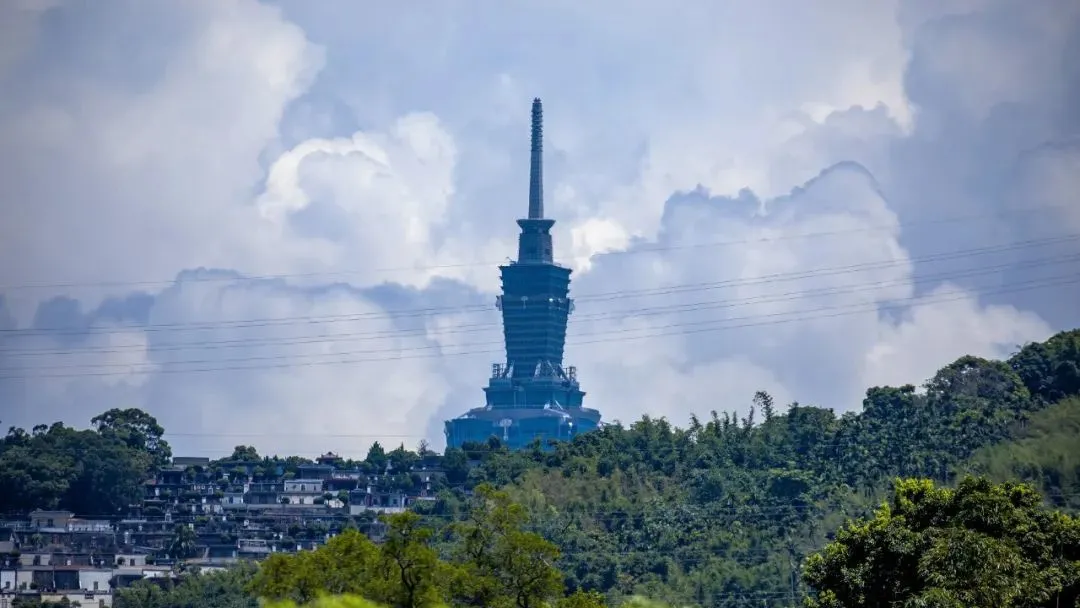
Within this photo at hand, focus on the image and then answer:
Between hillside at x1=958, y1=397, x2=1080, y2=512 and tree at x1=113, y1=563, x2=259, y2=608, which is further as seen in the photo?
tree at x1=113, y1=563, x2=259, y2=608

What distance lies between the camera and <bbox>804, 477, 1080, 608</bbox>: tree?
201ft

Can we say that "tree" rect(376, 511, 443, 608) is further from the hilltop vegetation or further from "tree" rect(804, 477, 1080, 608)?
the hilltop vegetation

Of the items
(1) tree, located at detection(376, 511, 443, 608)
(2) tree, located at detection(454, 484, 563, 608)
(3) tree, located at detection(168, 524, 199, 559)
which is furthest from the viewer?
(3) tree, located at detection(168, 524, 199, 559)

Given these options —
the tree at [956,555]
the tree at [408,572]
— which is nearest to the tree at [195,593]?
the tree at [956,555]

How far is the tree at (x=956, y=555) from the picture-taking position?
201ft

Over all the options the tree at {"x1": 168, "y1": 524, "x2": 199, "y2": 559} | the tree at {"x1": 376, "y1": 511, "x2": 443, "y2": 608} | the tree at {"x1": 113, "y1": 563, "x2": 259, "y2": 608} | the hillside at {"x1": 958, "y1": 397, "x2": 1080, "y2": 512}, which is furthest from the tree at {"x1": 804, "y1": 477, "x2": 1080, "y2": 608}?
the tree at {"x1": 168, "y1": 524, "x2": 199, "y2": 559}

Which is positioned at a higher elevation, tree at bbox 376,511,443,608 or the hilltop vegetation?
the hilltop vegetation

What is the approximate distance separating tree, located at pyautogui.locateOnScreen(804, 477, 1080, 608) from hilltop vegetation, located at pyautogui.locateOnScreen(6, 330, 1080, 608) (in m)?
45.2

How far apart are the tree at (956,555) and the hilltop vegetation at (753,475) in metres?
45.2

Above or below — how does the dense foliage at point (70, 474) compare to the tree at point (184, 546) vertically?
above

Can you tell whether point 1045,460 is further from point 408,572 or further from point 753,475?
point 408,572

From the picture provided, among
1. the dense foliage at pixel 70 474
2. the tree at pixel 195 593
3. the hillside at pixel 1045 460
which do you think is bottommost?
the tree at pixel 195 593

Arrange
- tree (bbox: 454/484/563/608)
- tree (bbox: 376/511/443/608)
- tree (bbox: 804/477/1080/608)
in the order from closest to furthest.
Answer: tree (bbox: 804/477/1080/608) → tree (bbox: 376/511/443/608) → tree (bbox: 454/484/563/608)

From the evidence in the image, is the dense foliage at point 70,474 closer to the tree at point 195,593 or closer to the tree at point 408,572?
the tree at point 195,593
